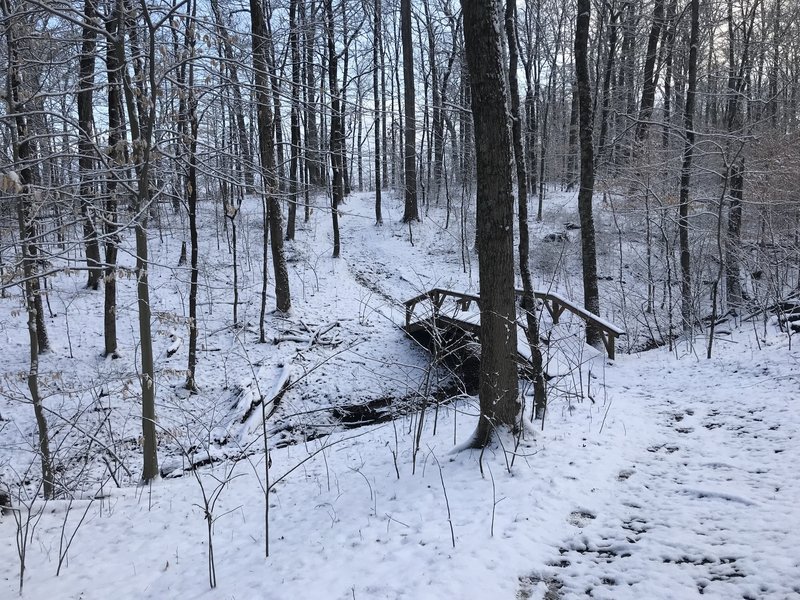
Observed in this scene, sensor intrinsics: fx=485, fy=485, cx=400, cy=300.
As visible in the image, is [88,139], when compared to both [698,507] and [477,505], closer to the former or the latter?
[477,505]

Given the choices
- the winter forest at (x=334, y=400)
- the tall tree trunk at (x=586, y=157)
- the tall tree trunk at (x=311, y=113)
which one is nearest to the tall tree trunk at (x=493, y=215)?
the winter forest at (x=334, y=400)

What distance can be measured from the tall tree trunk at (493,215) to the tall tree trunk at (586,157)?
18.1ft

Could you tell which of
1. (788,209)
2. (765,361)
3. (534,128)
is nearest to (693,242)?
(788,209)

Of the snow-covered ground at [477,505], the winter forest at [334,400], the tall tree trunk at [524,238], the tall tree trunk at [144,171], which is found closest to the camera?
the snow-covered ground at [477,505]

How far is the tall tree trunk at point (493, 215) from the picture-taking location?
4695mm

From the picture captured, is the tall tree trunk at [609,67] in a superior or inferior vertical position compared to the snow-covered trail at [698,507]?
superior

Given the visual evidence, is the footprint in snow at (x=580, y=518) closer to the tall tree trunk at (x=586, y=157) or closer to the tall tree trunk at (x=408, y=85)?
the tall tree trunk at (x=586, y=157)

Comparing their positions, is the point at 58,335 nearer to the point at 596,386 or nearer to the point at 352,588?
the point at 352,588

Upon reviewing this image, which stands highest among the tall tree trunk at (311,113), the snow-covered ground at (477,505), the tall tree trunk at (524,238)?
the tall tree trunk at (311,113)

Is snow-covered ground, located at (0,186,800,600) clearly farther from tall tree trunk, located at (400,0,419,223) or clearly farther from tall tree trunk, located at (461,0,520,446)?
tall tree trunk, located at (400,0,419,223)

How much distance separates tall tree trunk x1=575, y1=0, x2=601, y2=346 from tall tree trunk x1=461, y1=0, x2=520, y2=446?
217 inches

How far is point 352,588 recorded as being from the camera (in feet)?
11.3

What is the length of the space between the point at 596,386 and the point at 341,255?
1243 cm

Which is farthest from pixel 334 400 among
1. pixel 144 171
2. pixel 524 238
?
pixel 144 171
